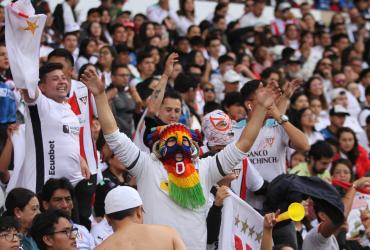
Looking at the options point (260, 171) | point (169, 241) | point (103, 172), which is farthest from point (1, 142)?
point (169, 241)

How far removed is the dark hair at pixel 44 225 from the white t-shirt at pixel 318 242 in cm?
244

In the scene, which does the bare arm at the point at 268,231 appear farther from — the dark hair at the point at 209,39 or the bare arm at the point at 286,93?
the dark hair at the point at 209,39

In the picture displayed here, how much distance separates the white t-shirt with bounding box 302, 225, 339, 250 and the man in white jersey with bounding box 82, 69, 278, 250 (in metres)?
1.82

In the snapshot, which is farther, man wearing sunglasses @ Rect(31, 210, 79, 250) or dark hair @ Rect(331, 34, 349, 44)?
dark hair @ Rect(331, 34, 349, 44)

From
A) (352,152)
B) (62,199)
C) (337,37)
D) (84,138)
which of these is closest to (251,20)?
(337,37)

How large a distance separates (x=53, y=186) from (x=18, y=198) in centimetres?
37

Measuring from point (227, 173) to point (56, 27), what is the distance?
27.9ft

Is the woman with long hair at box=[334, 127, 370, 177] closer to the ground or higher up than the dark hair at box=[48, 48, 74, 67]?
closer to the ground

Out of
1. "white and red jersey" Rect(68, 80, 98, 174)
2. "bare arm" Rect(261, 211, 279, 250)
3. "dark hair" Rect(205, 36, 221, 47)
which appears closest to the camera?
"bare arm" Rect(261, 211, 279, 250)

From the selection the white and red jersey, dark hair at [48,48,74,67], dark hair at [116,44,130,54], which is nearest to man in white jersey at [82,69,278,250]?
the white and red jersey

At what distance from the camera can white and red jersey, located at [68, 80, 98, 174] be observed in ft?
33.5

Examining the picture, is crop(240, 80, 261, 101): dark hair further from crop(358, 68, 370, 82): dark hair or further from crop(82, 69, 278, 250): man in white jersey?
crop(358, 68, 370, 82): dark hair

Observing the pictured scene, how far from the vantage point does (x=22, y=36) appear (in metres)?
9.71

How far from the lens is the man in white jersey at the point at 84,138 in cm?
991
